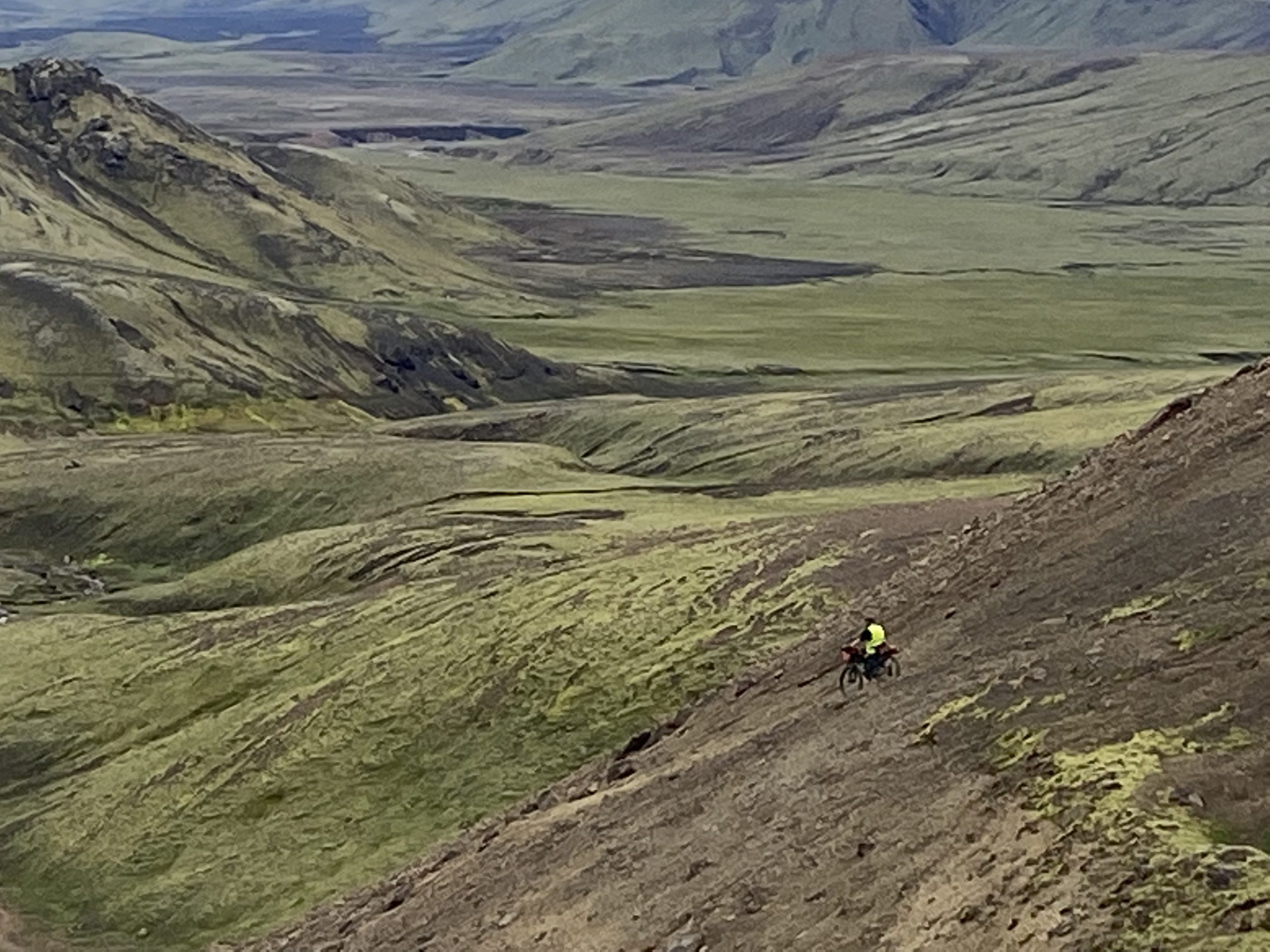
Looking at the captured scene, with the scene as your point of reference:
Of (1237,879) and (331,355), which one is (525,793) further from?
(331,355)

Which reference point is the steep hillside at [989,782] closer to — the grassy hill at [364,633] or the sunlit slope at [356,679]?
the sunlit slope at [356,679]

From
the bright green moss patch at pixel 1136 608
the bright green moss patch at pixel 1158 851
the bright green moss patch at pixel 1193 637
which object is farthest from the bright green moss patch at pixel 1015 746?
the bright green moss patch at pixel 1136 608

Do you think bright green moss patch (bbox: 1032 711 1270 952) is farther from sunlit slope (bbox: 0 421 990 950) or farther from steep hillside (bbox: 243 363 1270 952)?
sunlit slope (bbox: 0 421 990 950)

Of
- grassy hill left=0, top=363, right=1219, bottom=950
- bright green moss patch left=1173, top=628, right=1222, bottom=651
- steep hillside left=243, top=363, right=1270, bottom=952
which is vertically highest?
bright green moss patch left=1173, top=628, right=1222, bottom=651

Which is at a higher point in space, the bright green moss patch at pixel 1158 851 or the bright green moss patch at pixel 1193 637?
the bright green moss patch at pixel 1193 637

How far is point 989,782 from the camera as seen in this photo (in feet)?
89.9

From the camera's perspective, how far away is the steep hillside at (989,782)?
958 inches

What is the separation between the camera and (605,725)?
53625mm

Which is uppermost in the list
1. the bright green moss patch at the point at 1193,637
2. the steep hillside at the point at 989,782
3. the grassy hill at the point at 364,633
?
the bright green moss patch at the point at 1193,637

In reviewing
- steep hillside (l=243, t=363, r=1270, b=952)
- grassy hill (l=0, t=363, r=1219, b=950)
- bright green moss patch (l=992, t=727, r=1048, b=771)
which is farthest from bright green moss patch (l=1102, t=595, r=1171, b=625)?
grassy hill (l=0, t=363, r=1219, b=950)

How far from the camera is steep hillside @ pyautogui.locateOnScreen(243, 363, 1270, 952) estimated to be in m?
24.3

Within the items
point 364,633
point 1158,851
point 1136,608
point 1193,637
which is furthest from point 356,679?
point 1158,851

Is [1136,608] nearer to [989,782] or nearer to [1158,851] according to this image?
[989,782]

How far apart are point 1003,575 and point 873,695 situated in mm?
4872
